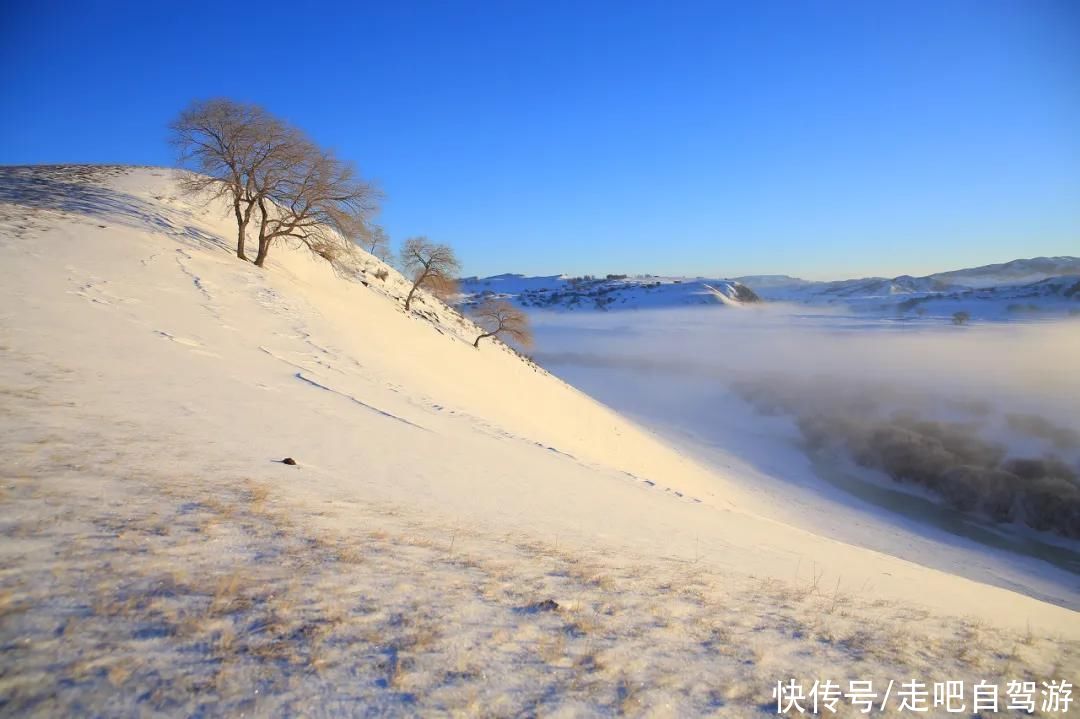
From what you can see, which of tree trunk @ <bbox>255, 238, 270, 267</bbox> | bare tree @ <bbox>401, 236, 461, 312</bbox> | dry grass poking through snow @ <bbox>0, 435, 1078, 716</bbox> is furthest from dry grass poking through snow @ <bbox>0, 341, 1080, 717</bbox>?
bare tree @ <bbox>401, 236, 461, 312</bbox>

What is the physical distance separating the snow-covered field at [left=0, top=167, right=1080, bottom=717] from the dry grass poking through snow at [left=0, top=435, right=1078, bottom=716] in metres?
0.02

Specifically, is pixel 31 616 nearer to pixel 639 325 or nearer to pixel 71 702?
pixel 71 702

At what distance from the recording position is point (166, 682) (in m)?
2.37

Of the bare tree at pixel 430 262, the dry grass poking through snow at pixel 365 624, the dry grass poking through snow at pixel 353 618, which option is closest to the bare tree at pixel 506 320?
the bare tree at pixel 430 262

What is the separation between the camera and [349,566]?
12.7 ft

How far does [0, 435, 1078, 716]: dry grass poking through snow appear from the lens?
248 cm

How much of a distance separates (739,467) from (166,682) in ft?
90.4

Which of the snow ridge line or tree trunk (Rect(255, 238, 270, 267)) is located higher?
tree trunk (Rect(255, 238, 270, 267))

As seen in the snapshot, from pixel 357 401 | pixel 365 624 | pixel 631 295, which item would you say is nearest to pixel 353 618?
pixel 365 624

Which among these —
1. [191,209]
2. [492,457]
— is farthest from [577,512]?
[191,209]

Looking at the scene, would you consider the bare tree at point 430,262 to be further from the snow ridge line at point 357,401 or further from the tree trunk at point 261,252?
the snow ridge line at point 357,401

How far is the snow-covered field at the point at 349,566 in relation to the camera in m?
2.65

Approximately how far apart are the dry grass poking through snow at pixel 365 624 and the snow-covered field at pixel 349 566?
2 cm

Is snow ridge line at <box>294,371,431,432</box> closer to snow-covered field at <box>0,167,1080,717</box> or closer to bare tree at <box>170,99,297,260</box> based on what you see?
snow-covered field at <box>0,167,1080,717</box>
